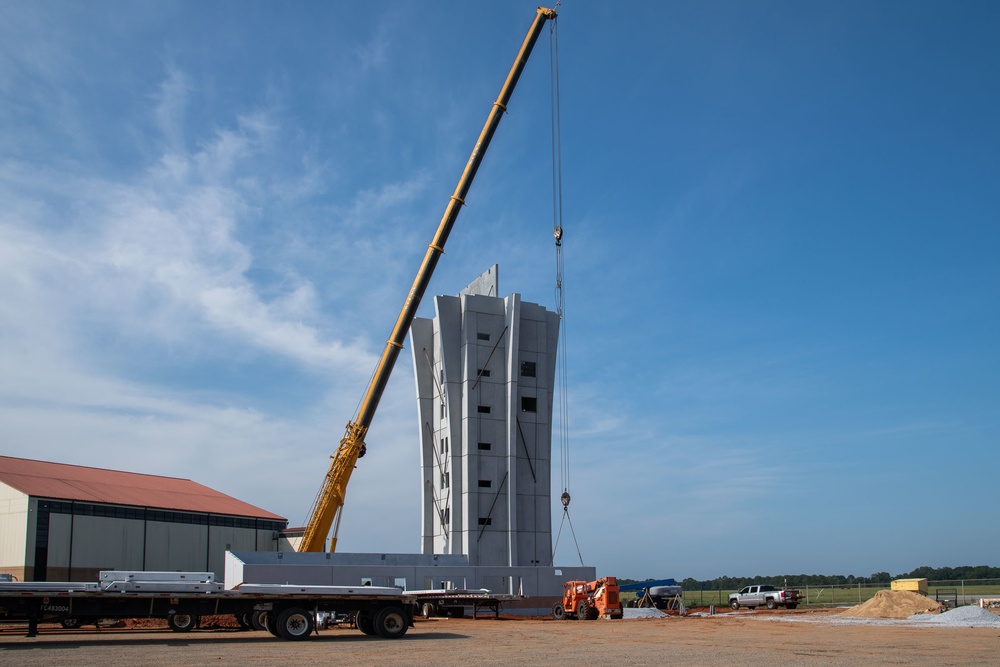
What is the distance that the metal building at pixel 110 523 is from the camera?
54.7 m

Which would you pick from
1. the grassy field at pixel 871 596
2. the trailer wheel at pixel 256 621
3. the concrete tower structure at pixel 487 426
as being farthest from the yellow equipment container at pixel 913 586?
the trailer wheel at pixel 256 621

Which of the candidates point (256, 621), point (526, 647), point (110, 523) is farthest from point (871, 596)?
point (256, 621)

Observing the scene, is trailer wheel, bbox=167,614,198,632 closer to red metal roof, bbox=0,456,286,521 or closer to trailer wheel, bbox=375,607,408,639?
trailer wheel, bbox=375,607,408,639

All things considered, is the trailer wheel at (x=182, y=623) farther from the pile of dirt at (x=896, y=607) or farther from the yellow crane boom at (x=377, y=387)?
the pile of dirt at (x=896, y=607)

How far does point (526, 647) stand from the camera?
25.6 m

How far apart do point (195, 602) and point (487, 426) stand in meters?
33.0

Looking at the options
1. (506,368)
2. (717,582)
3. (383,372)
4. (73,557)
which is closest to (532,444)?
(506,368)

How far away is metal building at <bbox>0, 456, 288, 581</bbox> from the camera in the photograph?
179ft

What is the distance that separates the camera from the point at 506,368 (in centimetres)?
6047

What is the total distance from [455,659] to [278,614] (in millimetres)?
9118

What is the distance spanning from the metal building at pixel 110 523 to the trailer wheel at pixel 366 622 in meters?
32.7

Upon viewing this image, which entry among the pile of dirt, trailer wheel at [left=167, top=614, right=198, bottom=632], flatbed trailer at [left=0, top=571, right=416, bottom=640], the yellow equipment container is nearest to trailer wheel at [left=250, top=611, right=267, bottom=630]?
flatbed trailer at [left=0, top=571, right=416, bottom=640]

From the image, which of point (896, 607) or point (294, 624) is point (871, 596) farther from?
point (294, 624)

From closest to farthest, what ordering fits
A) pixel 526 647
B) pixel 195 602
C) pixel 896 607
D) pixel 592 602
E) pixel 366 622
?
pixel 526 647 < pixel 195 602 < pixel 366 622 < pixel 896 607 < pixel 592 602
